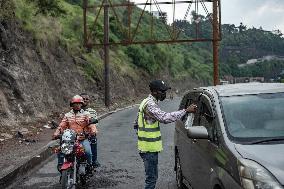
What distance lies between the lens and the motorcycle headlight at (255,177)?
15.3ft

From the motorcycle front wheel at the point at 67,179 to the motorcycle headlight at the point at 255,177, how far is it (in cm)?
364

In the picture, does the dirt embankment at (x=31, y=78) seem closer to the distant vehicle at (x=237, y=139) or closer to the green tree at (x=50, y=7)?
the green tree at (x=50, y=7)

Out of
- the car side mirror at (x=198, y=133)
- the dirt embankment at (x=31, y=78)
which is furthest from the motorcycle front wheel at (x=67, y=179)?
the dirt embankment at (x=31, y=78)

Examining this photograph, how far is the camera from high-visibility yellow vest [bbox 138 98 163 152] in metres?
7.14

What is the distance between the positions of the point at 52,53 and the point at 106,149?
62.1 feet

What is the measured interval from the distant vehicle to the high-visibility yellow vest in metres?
0.52

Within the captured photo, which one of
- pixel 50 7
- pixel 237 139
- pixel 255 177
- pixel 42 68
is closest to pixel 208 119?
pixel 237 139

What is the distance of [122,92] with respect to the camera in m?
53.3

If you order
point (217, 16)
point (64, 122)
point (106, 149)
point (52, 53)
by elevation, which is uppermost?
point (217, 16)

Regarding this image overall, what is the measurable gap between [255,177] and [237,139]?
83 centimetres

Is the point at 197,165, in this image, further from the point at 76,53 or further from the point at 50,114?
the point at 76,53

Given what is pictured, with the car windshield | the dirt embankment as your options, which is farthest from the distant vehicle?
the dirt embankment

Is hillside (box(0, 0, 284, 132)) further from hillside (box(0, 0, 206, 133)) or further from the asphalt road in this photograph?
the asphalt road

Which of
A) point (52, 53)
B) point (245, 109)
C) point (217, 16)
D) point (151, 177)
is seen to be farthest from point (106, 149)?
point (217, 16)
